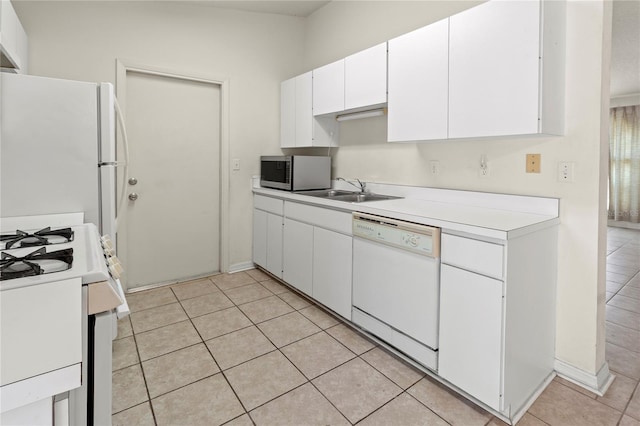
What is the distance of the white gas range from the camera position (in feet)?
2.30

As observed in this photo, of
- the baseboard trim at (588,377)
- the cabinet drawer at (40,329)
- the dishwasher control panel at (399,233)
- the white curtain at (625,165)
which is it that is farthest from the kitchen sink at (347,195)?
the white curtain at (625,165)

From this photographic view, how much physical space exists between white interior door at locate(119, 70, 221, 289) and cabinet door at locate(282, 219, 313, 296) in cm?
91

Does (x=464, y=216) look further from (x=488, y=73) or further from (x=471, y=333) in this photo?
(x=488, y=73)

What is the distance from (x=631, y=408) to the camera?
1.69 m

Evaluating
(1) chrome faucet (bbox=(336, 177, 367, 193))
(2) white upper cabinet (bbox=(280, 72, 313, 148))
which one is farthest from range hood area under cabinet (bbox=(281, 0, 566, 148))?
(2) white upper cabinet (bbox=(280, 72, 313, 148))

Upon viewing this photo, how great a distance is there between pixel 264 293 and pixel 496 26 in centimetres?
256

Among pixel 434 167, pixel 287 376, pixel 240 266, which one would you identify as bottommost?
pixel 287 376

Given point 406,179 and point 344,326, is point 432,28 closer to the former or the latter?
point 406,179

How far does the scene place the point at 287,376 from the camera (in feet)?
6.36

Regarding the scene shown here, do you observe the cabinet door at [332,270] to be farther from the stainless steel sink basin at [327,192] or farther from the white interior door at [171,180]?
the white interior door at [171,180]

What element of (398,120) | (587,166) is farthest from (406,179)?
(587,166)

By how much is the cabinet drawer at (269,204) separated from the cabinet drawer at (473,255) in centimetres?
176

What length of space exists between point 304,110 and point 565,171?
7.26ft

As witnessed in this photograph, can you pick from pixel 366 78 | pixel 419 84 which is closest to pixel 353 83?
pixel 366 78
